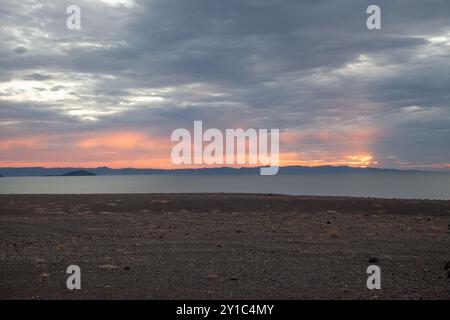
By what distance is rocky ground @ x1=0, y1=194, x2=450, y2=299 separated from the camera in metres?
10.8

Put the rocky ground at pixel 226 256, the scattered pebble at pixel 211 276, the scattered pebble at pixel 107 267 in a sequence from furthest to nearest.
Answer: the scattered pebble at pixel 107 267, the scattered pebble at pixel 211 276, the rocky ground at pixel 226 256

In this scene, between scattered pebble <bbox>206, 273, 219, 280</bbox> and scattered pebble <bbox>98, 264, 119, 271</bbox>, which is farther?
scattered pebble <bbox>98, 264, 119, 271</bbox>

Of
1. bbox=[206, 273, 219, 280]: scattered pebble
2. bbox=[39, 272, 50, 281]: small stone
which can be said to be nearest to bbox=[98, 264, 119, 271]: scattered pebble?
bbox=[39, 272, 50, 281]: small stone

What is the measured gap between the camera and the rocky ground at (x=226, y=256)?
35.4 ft

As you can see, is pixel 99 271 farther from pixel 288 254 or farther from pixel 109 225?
pixel 109 225

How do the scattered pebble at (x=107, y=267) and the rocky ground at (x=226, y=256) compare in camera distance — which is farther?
the scattered pebble at (x=107, y=267)

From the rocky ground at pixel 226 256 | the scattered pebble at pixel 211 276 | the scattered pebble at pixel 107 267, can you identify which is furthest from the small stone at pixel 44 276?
the scattered pebble at pixel 211 276

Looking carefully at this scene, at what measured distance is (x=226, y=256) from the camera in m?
15.3

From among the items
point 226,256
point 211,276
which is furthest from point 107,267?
point 226,256

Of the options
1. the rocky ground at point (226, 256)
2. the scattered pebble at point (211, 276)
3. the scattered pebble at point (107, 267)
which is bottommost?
the rocky ground at point (226, 256)

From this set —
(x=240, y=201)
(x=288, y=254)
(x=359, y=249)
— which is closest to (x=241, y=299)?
(x=288, y=254)

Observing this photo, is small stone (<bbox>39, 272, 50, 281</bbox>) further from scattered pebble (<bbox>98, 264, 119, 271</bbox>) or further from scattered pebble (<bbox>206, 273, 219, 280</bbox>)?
scattered pebble (<bbox>206, 273, 219, 280</bbox>)

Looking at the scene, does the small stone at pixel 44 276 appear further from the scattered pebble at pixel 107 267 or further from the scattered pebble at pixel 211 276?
the scattered pebble at pixel 211 276
